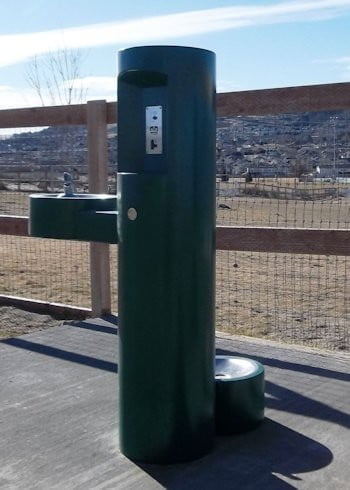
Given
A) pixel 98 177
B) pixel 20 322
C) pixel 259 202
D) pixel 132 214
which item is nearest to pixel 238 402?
pixel 132 214

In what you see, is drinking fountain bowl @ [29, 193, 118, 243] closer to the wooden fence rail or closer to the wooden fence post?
the wooden fence rail

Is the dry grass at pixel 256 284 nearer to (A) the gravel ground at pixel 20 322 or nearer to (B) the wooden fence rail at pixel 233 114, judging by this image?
(B) the wooden fence rail at pixel 233 114

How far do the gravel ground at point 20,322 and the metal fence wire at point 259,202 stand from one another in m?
0.88

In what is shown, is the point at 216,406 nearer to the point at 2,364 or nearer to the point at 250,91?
the point at 2,364

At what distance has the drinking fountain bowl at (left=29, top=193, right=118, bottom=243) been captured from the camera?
12.0 feet

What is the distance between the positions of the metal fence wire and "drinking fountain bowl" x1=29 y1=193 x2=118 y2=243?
2.23m

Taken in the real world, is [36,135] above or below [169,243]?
above

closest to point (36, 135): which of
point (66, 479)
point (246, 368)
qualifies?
point (246, 368)

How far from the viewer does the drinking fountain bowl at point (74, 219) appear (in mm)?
3654

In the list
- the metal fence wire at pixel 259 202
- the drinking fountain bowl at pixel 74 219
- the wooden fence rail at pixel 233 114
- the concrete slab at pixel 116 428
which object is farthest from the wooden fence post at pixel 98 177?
the drinking fountain bowl at pixel 74 219

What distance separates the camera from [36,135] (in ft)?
24.2

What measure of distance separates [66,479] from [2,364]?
185 cm

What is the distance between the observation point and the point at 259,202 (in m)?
7.50

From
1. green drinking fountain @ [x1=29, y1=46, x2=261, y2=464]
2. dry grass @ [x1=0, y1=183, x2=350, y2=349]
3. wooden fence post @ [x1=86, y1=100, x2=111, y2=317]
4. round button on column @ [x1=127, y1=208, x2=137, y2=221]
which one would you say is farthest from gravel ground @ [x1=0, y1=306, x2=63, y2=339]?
round button on column @ [x1=127, y1=208, x2=137, y2=221]
